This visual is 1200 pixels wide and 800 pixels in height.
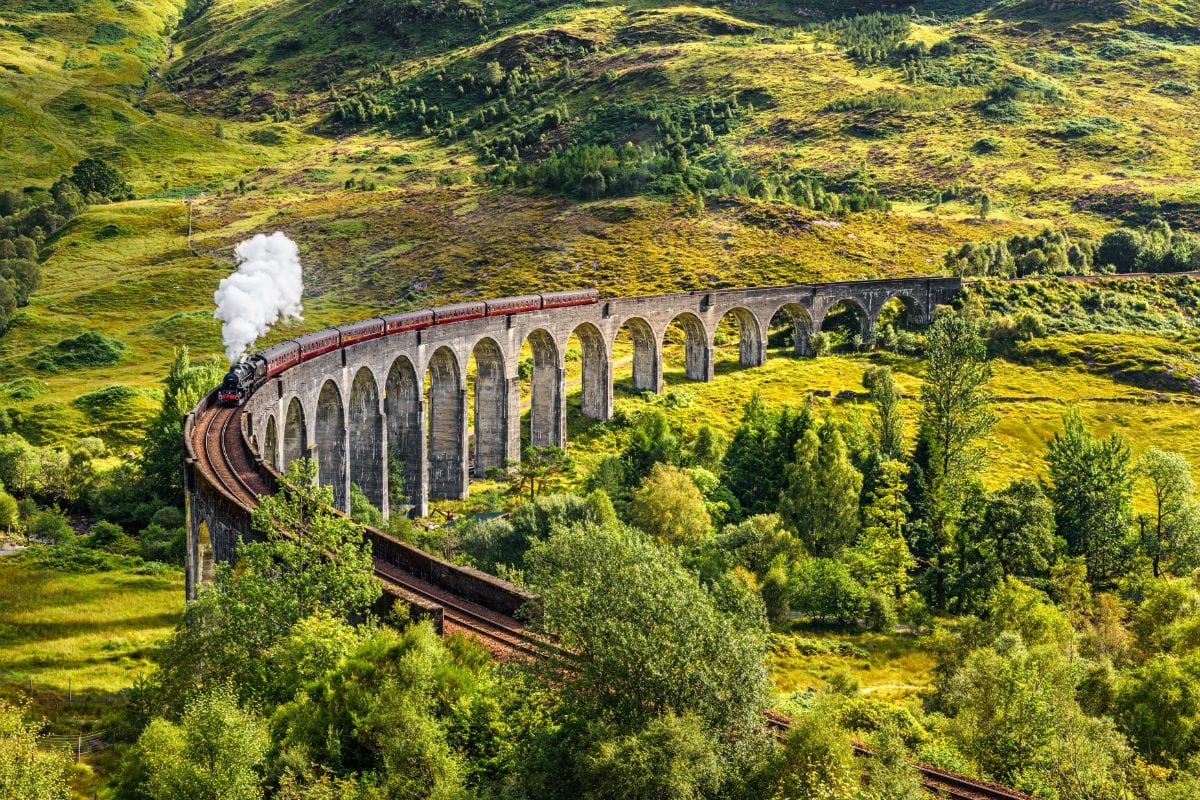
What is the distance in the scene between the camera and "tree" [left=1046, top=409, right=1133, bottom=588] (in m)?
57.7

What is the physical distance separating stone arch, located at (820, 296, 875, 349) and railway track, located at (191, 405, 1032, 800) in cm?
6654

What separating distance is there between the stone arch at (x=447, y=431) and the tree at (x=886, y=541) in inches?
992

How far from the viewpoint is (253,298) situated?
236 feet

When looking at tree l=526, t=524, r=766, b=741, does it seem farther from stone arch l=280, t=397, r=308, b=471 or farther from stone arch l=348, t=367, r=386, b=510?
stone arch l=348, t=367, r=386, b=510

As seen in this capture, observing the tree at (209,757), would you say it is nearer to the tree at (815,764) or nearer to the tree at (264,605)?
the tree at (264,605)

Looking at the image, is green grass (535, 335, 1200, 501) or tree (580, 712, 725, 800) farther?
green grass (535, 335, 1200, 501)

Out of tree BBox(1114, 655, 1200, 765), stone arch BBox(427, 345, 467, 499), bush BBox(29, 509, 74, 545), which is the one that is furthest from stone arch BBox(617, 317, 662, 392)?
tree BBox(1114, 655, 1200, 765)

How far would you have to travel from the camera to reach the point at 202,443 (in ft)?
149

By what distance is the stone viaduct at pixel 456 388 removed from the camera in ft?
179

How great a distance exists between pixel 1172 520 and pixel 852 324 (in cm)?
4737

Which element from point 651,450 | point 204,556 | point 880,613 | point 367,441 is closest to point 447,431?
point 367,441

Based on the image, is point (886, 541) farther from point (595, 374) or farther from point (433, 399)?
point (595, 374)

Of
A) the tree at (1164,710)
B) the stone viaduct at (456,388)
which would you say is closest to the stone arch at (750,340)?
the stone viaduct at (456,388)

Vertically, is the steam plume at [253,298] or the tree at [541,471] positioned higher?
the steam plume at [253,298]
